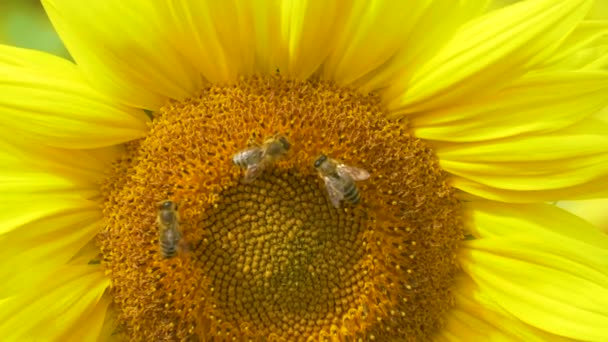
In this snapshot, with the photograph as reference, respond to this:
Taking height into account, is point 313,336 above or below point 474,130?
below

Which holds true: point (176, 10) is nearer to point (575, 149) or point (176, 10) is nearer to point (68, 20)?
point (68, 20)

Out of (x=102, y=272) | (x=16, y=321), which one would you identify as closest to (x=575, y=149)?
(x=102, y=272)

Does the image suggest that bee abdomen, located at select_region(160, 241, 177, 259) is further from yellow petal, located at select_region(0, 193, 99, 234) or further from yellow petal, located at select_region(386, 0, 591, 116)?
yellow petal, located at select_region(386, 0, 591, 116)

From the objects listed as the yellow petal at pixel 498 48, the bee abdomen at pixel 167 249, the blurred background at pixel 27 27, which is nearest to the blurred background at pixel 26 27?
the blurred background at pixel 27 27

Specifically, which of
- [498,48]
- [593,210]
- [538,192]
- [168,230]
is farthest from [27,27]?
[593,210]

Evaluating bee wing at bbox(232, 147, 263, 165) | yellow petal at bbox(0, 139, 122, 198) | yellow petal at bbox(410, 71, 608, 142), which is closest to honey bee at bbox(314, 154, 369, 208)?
bee wing at bbox(232, 147, 263, 165)

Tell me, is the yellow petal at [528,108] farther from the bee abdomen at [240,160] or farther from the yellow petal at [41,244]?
the yellow petal at [41,244]
